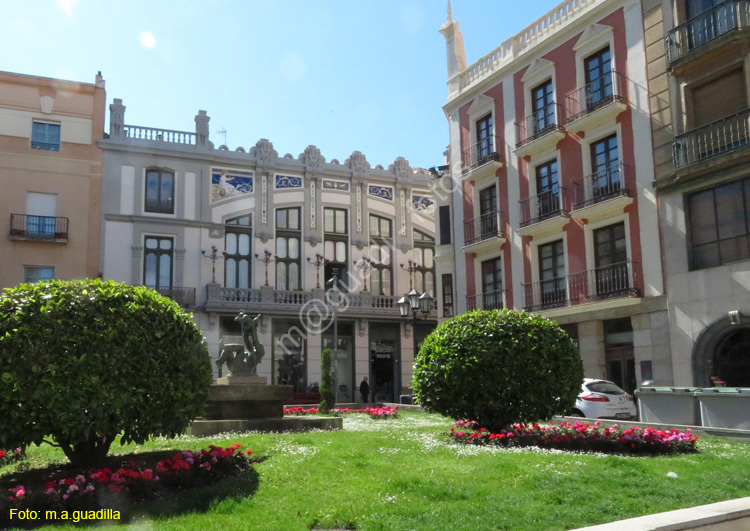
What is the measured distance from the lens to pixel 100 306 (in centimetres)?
832

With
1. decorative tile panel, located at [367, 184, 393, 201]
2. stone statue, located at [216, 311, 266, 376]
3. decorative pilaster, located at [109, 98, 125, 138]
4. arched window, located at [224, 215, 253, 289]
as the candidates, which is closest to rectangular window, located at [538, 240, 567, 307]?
stone statue, located at [216, 311, 266, 376]

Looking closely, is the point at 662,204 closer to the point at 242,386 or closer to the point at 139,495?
the point at 242,386

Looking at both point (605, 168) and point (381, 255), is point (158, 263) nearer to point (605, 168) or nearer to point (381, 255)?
point (381, 255)

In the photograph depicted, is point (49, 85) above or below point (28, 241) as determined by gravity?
above

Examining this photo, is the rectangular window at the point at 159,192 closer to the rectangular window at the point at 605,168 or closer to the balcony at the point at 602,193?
the balcony at the point at 602,193

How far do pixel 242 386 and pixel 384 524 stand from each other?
8463mm

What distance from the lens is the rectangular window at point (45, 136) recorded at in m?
31.7

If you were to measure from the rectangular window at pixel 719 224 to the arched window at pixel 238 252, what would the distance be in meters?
21.2

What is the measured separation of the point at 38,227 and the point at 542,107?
2160cm

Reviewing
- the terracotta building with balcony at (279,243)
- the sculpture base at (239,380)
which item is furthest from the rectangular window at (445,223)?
the sculpture base at (239,380)

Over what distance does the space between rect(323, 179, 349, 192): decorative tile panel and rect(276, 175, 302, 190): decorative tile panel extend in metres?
1.38

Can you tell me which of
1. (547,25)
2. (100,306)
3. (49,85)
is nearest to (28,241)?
(49,85)

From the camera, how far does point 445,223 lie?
3000 centimetres

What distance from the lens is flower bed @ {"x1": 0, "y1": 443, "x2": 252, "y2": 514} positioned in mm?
7254
